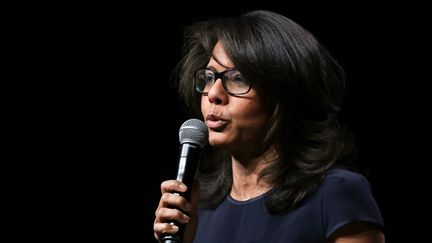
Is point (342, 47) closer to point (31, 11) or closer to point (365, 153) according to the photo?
point (365, 153)

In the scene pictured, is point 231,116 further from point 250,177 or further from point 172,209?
point 172,209

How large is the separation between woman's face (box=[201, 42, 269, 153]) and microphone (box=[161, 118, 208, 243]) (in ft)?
0.23

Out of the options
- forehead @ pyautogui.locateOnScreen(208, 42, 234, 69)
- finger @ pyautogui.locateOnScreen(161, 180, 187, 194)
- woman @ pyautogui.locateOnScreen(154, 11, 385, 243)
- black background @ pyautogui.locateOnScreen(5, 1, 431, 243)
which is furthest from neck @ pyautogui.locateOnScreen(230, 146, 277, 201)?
black background @ pyautogui.locateOnScreen(5, 1, 431, 243)

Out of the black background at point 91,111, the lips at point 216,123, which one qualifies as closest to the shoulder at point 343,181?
the lips at point 216,123

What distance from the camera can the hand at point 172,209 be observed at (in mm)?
1443

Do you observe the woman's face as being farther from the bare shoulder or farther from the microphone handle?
the bare shoulder

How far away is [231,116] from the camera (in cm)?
173

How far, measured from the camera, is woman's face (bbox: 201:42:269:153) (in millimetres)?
1729

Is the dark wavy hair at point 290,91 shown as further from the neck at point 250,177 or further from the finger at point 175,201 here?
the finger at point 175,201

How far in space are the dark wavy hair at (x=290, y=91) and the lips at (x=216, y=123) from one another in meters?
0.12

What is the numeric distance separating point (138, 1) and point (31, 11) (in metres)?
0.46

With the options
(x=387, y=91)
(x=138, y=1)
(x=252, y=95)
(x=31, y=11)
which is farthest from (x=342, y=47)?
(x=31, y=11)

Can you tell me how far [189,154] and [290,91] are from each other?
0.37 metres

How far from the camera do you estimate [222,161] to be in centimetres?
205
